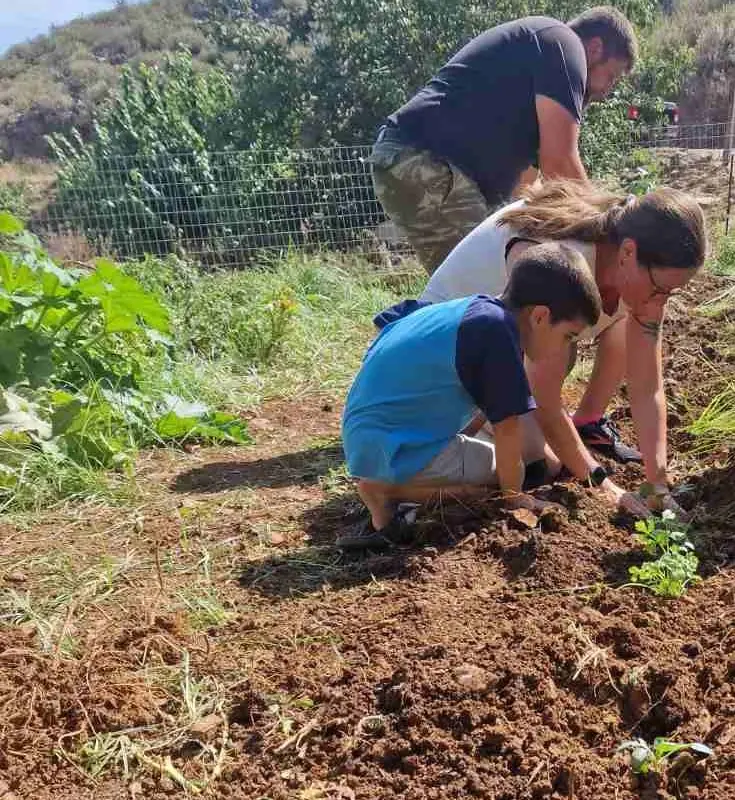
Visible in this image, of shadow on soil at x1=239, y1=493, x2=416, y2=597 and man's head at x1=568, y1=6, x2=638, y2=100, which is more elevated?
man's head at x1=568, y1=6, x2=638, y2=100

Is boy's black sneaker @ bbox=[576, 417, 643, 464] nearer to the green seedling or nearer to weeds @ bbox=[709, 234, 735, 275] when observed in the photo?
the green seedling

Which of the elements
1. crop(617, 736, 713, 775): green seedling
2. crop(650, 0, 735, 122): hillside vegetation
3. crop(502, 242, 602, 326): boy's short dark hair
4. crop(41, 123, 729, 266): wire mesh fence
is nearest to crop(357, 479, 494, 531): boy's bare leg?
crop(502, 242, 602, 326): boy's short dark hair

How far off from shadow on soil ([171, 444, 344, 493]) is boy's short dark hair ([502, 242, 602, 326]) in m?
1.39

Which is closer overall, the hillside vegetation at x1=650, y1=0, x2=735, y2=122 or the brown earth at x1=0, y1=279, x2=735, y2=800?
the brown earth at x1=0, y1=279, x2=735, y2=800

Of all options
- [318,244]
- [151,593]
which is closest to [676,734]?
[151,593]

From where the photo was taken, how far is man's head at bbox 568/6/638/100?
11.2ft

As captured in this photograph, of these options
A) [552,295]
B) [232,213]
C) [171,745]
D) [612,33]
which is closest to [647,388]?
[552,295]

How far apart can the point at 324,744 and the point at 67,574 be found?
125 centimetres

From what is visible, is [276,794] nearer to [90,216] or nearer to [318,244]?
[318,244]

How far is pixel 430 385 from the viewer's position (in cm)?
258

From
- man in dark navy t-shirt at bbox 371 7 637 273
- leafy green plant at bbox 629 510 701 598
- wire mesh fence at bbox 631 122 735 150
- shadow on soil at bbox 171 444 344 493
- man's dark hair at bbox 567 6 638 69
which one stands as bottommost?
shadow on soil at bbox 171 444 344 493

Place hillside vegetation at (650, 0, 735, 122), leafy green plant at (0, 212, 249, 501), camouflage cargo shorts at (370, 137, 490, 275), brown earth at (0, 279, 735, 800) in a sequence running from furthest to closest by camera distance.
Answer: hillside vegetation at (650, 0, 735, 122) → camouflage cargo shorts at (370, 137, 490, 275) → leafy green plant at (0, 212, 249, 501) → brown earth at (0, 279, 735, 800)

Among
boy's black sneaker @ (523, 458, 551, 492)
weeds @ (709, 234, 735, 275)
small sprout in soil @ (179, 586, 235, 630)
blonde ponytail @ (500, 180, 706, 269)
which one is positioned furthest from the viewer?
weeds @ (709, 234, 735, 275)

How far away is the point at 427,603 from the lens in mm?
2193
